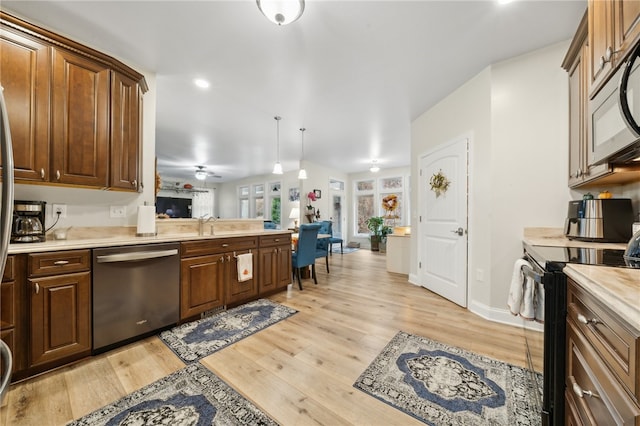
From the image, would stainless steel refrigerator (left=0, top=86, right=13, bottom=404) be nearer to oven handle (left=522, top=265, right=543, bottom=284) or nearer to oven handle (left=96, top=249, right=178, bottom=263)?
oven handle (left=96, top=249, right=178, bottom=263)

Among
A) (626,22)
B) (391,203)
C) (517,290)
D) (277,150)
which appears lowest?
(517,290)

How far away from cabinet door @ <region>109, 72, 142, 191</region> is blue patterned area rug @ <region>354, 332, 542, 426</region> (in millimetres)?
2606

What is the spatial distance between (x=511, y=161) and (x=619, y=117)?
136cm

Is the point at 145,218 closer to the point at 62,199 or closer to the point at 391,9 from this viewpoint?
the point at 62,199

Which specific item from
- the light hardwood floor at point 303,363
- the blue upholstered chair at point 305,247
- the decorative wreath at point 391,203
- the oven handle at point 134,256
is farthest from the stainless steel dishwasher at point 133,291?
the decorative wreath at point 391,203

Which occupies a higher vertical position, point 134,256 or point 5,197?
point 5,197

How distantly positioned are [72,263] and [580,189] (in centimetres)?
424

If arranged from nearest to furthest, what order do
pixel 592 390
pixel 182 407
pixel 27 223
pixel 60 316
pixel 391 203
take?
pixel 592 390, pixel 182 407, pixel 60 316, pixel 27 223, pixel 391 203

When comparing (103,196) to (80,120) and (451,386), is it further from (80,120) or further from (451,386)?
(451,386)

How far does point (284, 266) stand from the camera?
3416mm

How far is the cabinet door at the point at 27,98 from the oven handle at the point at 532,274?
3.18m

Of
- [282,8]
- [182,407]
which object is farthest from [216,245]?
[282,8]

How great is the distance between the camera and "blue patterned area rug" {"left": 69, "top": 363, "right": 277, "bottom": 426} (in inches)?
50.7

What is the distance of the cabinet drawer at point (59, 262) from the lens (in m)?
1.57
